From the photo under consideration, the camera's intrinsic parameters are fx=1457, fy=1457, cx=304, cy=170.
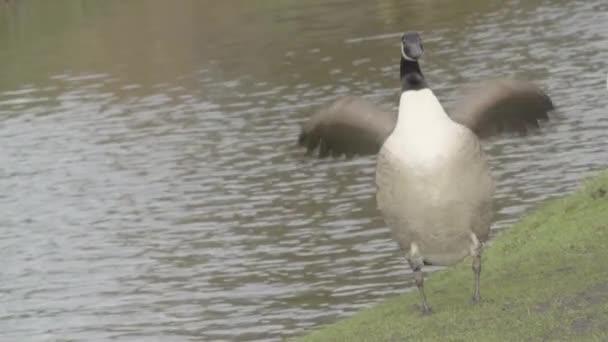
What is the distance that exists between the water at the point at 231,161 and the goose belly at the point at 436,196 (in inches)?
86.6

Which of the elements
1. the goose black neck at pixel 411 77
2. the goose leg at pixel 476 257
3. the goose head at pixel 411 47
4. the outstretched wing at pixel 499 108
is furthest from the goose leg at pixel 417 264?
the goose head at pixel 411 47

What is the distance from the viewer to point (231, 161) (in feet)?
91.9

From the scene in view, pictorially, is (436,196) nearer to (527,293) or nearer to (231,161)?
(527,293)

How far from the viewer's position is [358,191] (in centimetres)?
2412

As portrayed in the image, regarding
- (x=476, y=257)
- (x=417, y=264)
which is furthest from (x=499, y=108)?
(x=417, y=264)

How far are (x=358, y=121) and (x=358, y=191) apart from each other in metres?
11.2

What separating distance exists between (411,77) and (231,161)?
654 inches

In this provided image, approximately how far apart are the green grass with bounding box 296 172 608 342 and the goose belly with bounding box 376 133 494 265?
610 millimetres

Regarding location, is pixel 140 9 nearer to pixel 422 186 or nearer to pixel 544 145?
pixel 544 145

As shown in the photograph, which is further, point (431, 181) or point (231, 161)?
point (231, 161)

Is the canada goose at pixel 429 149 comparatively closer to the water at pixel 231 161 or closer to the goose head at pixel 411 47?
the goose head at pixel 411 47

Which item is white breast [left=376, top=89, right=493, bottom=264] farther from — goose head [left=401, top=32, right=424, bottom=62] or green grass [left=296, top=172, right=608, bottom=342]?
green grass [left=296, top=172, right=608, bottom=342]

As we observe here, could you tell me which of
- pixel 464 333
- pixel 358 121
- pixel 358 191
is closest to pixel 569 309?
pixel 464 333

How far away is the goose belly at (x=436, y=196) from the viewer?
11.4m
